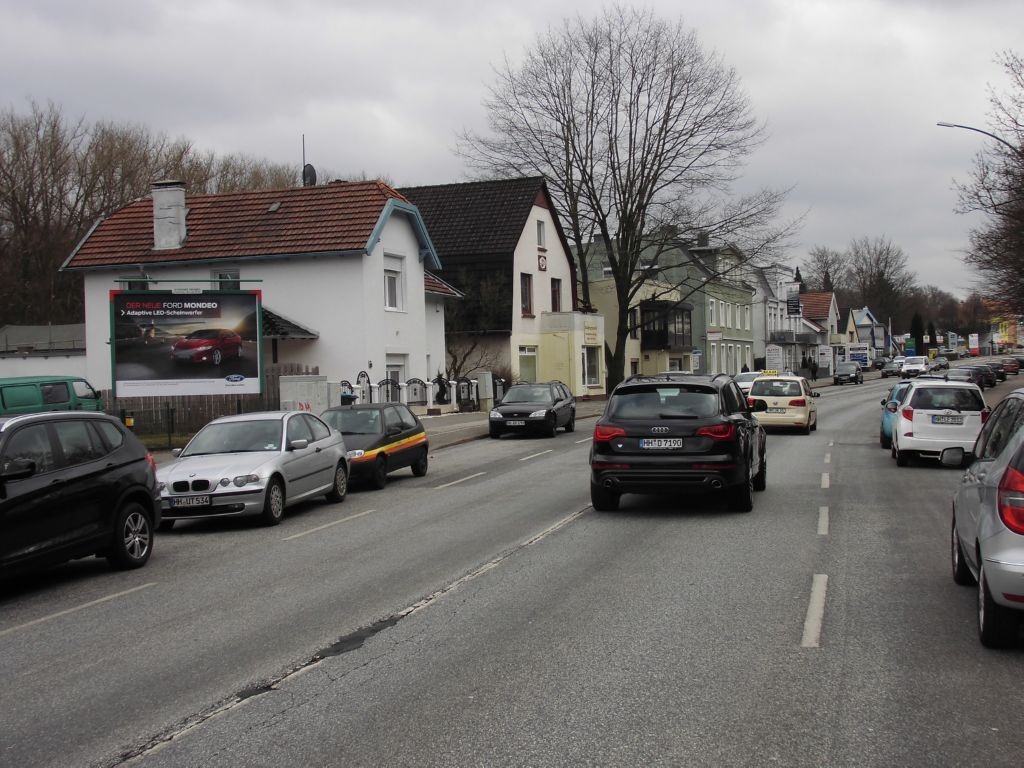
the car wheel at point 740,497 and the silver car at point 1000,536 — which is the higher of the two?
the silver car at point 1000,536

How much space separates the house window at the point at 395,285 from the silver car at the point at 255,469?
19.3m

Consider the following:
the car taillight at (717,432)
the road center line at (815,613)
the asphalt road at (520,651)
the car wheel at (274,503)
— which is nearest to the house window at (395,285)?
the car wheel at (274,503)

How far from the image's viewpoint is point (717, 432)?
1231cm

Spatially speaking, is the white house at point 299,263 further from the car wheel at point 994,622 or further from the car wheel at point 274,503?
the car wheel at point 994,622

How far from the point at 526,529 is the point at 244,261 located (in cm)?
2452

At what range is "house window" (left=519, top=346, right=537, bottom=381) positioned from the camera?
155 feet

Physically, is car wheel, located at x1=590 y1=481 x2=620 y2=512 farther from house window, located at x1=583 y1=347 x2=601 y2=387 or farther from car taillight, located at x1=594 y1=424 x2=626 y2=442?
house window, located at x1=583 y1=347 x2=601 y2=387

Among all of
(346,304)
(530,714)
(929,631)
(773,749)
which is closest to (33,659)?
(530,714)

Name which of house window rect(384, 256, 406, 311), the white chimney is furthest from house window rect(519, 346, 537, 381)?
the white chimney

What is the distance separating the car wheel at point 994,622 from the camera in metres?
6.24

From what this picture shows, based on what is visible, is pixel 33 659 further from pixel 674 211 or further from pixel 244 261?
pixel 674 211

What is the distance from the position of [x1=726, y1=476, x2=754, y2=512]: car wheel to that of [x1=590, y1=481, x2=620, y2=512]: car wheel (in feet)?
4.62

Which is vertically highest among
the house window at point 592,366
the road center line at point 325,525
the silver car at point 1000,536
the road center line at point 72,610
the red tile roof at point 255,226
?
the red tile roof at point 255,226

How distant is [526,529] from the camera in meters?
12.0
